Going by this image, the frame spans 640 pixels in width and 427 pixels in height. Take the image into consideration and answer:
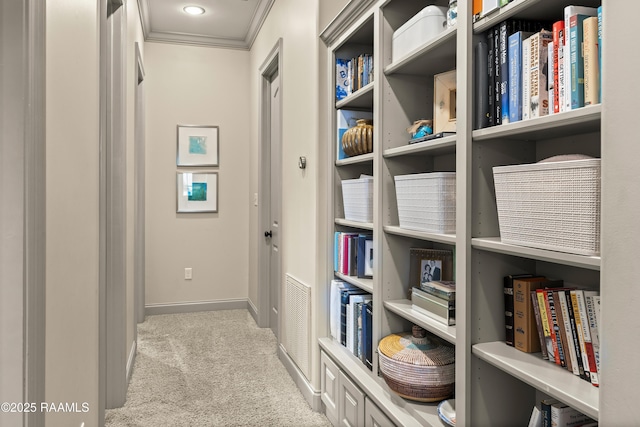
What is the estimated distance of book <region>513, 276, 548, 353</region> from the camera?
51.3 inches

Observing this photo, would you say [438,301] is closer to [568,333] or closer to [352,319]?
[568,333]

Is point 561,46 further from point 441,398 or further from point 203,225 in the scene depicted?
point 203,225

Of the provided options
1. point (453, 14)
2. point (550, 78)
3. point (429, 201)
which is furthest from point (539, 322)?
point (453, 14)

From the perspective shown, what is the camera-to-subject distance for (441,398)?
170 centimetres

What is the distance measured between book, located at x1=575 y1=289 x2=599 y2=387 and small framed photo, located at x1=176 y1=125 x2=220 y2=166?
13.6 feet

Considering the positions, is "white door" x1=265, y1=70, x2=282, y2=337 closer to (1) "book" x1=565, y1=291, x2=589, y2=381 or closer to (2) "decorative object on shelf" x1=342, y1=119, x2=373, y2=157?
(2) "decorative object on shelf" x1=342, y1=119, x2=373, y2=157

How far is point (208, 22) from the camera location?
4379 millimetres

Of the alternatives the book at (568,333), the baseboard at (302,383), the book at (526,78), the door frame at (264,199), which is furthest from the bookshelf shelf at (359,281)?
the door frame at (264,199)

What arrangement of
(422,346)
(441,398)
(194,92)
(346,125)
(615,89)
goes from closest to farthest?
1. (615,89)
2. (441,398)
3. (422,346)
4. (346,125)
5. (194,92)

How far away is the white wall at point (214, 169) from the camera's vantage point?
15.3ft

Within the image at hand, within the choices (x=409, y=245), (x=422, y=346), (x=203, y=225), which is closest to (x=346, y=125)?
(x=409, y=245)

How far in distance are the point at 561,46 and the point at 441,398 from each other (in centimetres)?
125

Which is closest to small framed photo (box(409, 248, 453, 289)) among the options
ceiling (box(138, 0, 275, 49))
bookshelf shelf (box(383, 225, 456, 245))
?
bookshelf shelf (box(383, 225, 456, 245))

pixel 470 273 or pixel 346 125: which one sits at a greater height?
pixel 346 125
